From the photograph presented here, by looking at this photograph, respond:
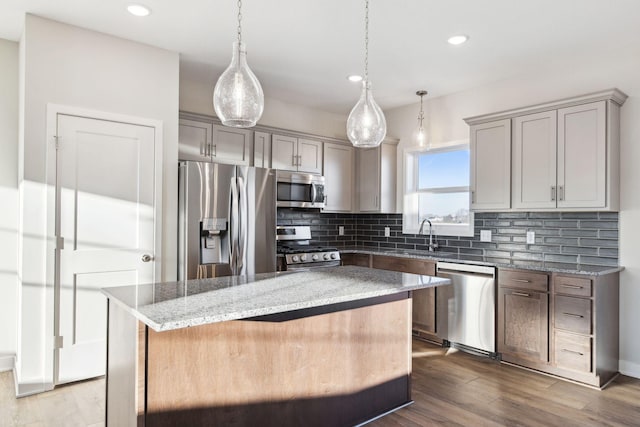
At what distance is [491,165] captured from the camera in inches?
157

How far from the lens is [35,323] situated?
9.84 ft

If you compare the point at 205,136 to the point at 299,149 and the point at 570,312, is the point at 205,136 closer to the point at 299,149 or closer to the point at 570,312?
the point at 299,149

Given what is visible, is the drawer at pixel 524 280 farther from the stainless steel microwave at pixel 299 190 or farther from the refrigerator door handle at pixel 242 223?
the refrigerator door handle at pixel 242 223

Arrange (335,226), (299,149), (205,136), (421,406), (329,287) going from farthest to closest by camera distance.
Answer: (335,226) < (299,149) < (205,136) < (421,406) < (329,287)

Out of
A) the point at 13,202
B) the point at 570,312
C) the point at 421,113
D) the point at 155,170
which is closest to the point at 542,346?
the point at 570,312

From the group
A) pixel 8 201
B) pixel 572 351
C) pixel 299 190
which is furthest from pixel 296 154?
pixel 572 351

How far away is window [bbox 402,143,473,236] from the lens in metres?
4.64

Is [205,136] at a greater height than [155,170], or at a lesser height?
greater

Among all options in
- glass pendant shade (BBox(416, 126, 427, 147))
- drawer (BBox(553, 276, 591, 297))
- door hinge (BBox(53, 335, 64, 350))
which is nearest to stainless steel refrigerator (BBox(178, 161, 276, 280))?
door hinge (BBox(53, 335, 64, 350))

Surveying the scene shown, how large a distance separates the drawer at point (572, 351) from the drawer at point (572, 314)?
0.19 ft

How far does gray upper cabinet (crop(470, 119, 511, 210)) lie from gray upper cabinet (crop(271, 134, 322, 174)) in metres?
1.79

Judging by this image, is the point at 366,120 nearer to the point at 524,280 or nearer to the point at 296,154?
the point at 524,280

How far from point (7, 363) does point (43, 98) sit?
2.15 m

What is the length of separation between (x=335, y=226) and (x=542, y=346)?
289cm
